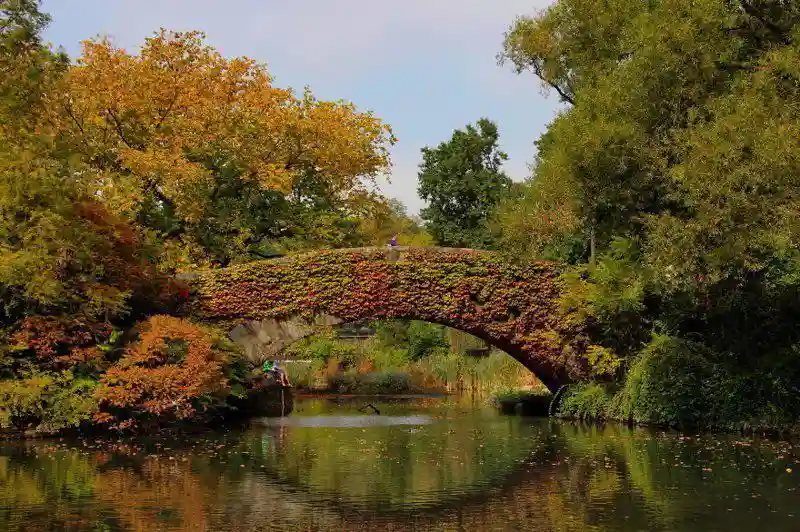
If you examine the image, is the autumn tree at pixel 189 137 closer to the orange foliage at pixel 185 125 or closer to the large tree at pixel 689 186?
the orange foliage at pixel 185 125

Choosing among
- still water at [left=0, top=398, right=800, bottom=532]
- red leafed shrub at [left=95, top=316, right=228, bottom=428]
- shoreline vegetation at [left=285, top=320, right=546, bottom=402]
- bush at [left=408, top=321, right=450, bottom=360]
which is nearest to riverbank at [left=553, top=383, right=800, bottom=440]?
still water at [left=0, top=398, right=800, bottom=532]

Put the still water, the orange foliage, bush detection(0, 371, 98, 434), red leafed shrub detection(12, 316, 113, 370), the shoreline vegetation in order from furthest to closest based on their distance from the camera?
the shoreline vegetation
the orange foliage
red leafed shrub detection(12, 316, 113, 370)
bush detection(0, 371, 98, 434)
the still water

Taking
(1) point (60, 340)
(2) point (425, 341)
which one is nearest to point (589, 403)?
(1) point (60, 340)

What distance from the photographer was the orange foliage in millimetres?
27531

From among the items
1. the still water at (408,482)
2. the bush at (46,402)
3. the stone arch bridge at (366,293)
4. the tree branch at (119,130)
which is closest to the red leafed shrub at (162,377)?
the bush at (46,402)

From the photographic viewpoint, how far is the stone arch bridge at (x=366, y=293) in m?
21.7

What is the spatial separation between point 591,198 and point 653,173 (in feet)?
4.87

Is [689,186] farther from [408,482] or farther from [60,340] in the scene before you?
[60,340]

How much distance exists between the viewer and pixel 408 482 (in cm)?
1195

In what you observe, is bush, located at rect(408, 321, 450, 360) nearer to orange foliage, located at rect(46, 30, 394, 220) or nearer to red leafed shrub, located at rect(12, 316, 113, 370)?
orange foliage, located at rect(46, 30, 394, 220)

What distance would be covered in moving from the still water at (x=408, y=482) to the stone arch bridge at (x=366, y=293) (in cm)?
344

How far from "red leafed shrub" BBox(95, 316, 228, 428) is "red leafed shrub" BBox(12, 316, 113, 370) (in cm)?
67

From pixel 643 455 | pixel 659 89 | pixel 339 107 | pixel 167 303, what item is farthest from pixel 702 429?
pixel 339 107

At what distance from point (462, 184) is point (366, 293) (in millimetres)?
18846
